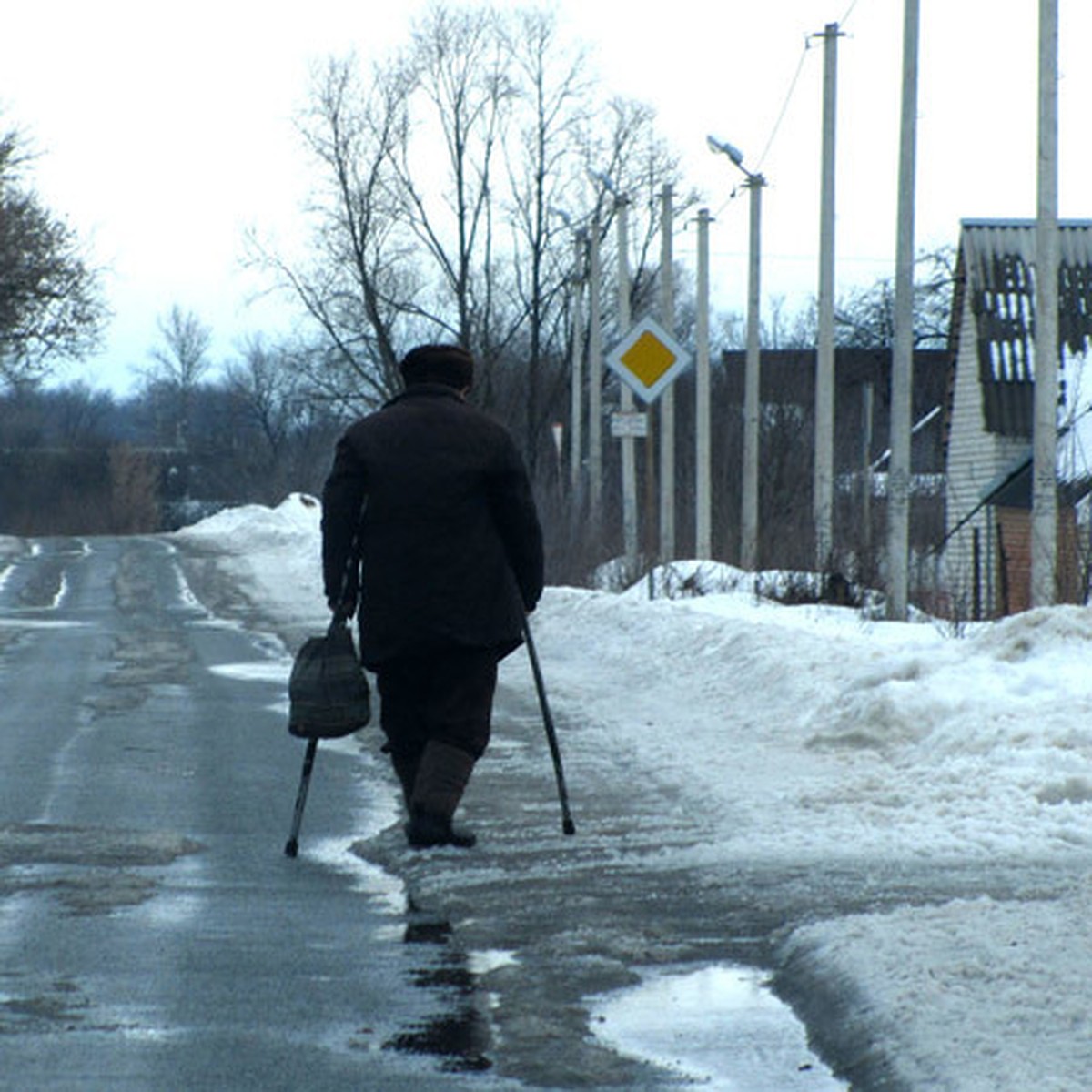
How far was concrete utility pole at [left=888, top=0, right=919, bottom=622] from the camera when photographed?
2062cm

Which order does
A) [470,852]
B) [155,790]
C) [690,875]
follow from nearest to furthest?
1. [690,875]
2. [470,852]
3. [155,790]

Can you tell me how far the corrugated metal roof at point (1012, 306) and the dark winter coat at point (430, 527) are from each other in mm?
26951

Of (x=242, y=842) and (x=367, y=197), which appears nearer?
(x=242, y=842)

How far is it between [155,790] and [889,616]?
1148 cm

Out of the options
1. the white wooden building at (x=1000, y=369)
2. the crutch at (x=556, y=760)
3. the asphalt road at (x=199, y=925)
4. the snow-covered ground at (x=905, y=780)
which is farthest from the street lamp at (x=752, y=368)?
the crutch at (x=556, y=760)

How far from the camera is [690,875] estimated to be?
764 cm

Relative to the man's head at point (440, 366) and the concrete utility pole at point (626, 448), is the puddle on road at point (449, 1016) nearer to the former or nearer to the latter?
the man's head at point (440, 366)

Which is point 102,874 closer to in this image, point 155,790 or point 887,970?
point 155,790

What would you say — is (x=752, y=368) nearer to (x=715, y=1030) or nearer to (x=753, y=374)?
(x=753, y=374)

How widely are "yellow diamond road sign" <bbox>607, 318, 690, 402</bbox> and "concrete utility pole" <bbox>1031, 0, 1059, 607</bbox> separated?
13.5 ft

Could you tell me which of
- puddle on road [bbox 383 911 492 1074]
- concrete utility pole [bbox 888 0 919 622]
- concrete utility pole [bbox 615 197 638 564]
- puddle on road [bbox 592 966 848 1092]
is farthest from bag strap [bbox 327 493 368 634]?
concrete utility pole [bbox 615 197 638 564]

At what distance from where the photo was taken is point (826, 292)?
1011 inches

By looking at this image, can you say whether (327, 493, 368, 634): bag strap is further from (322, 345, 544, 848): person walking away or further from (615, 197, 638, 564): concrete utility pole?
(615, 197, 638, 564): concrete utility pole

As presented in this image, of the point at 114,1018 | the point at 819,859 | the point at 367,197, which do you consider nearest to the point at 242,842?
the point at 819,859
